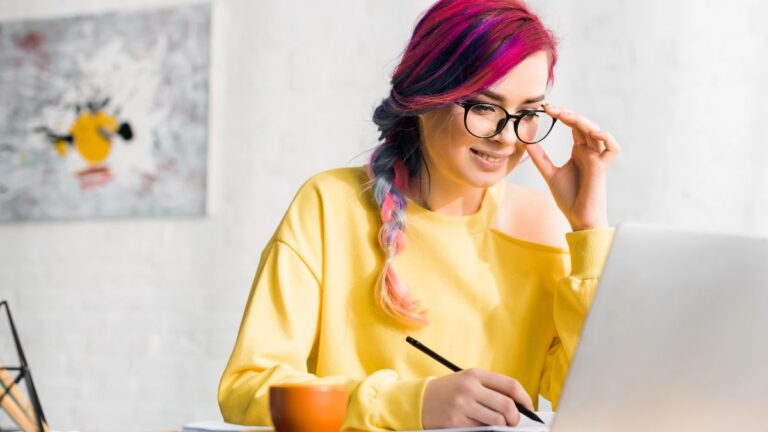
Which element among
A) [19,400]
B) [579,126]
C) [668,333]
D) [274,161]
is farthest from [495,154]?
[274,161]

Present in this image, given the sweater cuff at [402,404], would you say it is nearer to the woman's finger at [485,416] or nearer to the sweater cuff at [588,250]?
the woman's finger at [485,416]

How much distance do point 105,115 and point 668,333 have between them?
3016 millimetres

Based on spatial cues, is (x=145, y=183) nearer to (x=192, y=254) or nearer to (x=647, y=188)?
(x=192, y=254)

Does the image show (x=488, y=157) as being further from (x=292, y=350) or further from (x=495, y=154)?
(x=292, y=350)

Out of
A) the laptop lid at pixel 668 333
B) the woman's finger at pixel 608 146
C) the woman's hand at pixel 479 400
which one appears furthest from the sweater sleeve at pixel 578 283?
the laptop lid at pixel 668 333

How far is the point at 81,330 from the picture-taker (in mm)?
3432

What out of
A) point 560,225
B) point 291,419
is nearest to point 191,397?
point 560,225

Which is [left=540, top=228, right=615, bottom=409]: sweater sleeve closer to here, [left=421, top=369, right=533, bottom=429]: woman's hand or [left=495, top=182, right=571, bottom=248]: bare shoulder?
[left=495, top=182, right=571, bottom=248]: bare shoulder

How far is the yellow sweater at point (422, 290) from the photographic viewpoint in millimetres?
1404

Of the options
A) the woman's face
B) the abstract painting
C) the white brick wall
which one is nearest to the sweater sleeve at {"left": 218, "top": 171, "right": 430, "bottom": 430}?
the woman's face

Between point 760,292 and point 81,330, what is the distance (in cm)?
301

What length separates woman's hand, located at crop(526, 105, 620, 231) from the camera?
1.44m

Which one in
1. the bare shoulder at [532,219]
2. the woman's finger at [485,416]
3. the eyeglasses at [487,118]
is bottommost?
the woman's finger at [485,416]

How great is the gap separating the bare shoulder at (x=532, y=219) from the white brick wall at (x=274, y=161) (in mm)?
1254
